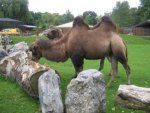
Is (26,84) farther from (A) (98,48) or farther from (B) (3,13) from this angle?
(B) (3,13)

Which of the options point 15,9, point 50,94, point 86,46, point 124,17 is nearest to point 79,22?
point 86,46

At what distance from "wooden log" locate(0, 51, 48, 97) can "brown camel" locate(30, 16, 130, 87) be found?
649 mm

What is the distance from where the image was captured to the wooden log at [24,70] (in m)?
10.1

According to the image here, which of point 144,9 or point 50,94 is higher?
point 50,94

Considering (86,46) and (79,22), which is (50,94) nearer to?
(86,46)

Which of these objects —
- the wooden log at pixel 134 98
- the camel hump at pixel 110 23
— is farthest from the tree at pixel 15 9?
the wooden log at pixel 134 98

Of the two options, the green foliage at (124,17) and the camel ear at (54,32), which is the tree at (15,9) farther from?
the camel ear at (54,32)

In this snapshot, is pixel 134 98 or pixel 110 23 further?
pixel 110 23

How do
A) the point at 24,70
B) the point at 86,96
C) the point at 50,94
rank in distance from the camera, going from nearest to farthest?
the point at 86,96 → the point at 50,94 → the point at 24,70

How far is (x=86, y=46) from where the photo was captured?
11.7m

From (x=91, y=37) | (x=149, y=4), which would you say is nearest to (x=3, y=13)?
(x=149, y=4)

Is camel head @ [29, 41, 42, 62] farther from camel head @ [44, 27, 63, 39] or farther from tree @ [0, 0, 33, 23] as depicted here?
tree @ [0, 0, 33, 23]

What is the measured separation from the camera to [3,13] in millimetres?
87000

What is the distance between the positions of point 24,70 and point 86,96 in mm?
3180
